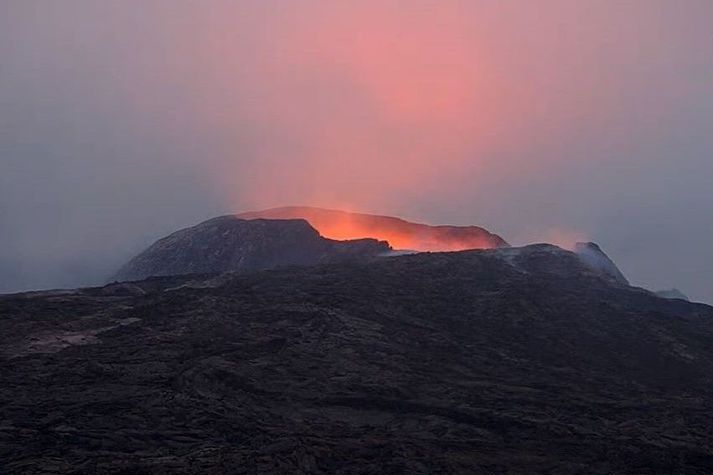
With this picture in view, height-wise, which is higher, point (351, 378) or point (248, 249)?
point (248, 249)

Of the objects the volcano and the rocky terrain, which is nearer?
the rocky terrain

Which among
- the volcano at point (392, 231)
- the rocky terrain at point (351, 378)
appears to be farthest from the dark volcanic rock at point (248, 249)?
the rocky terrain at point (351, 378)

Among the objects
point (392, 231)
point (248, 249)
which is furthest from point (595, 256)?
point (248, 249)

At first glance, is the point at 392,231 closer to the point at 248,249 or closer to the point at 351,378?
the point at 248,249

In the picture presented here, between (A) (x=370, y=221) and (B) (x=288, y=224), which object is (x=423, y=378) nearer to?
(B) (x=288, y=224)

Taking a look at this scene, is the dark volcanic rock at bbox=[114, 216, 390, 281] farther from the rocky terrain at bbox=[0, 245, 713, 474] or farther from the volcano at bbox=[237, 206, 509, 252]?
the rocky terrain at bbox=[0, 245, 713, 474]

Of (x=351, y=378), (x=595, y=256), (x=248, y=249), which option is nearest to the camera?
(x=351, y=378)

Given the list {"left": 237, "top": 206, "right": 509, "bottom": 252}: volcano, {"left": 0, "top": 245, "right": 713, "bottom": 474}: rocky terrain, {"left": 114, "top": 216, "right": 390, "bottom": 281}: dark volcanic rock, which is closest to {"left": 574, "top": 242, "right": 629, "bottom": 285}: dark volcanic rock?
{"left": 237, "top": 206, "right": 509, "bottom": 252}: volcano
